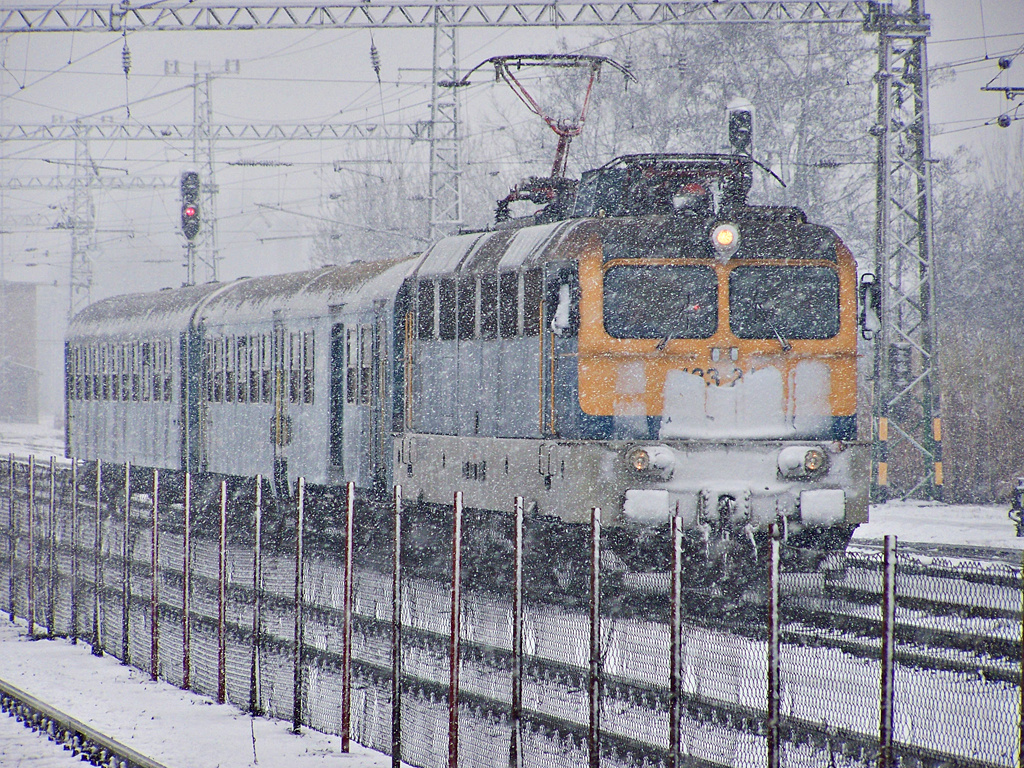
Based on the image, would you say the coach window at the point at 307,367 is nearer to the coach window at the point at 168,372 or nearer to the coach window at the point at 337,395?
the coach window at the point at 337,395

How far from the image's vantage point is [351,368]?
17156mm

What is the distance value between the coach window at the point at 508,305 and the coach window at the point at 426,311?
1.64 meters

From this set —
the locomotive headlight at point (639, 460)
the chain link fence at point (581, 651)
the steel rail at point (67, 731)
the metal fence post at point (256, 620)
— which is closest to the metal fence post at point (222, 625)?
the chain link fence at point (581, 651)

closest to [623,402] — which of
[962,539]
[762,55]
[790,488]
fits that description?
[790,488]

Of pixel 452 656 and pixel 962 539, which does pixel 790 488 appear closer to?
pixel 452 656

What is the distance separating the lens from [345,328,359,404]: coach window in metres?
16.9

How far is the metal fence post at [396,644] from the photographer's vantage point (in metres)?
8.17

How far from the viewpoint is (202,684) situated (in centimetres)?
1077

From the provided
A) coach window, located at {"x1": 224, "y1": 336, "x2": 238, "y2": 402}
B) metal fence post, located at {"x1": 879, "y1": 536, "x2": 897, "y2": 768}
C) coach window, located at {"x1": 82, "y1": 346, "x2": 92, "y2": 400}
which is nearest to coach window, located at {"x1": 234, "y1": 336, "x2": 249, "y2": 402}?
coach window, located at {"x1": 224, "y1": 336, "x2": 238, "y2": 402}

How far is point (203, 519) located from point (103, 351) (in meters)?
7.69

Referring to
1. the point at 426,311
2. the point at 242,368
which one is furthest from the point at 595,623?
the point at 242,368

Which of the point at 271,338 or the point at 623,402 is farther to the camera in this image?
the point at 271,338

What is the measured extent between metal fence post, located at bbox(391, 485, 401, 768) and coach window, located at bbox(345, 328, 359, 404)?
824 cm

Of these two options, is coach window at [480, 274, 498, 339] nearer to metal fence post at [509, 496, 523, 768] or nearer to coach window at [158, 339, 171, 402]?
metal fence post at [509, 496, 523, 768]
